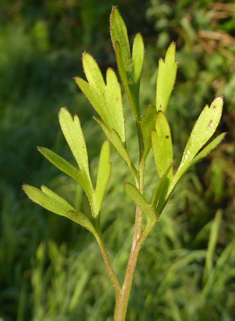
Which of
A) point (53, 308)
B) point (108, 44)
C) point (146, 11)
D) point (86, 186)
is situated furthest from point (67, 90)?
point (86, 186)

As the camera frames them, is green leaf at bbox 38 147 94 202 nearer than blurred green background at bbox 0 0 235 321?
Yes

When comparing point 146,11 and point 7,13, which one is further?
point 7,13

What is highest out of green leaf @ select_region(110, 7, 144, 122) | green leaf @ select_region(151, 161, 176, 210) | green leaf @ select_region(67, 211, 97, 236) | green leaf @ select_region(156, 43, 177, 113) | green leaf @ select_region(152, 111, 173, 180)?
green leaf @ select_region(110, 7, 144, 122)

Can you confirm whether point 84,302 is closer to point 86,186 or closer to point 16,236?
point 16,236

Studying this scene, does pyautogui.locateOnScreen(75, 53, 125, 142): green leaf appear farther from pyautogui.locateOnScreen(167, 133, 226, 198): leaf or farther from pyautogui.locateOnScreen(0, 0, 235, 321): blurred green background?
pyautogui.locateOnScreen(0, 0, 235, 321): blurred green background

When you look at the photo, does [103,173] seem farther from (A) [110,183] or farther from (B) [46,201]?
(A) [110,183]

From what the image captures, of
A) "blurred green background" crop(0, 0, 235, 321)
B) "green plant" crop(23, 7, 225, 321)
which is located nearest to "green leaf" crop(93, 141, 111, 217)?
"green plant" crop(23, 7, 225, 321)
